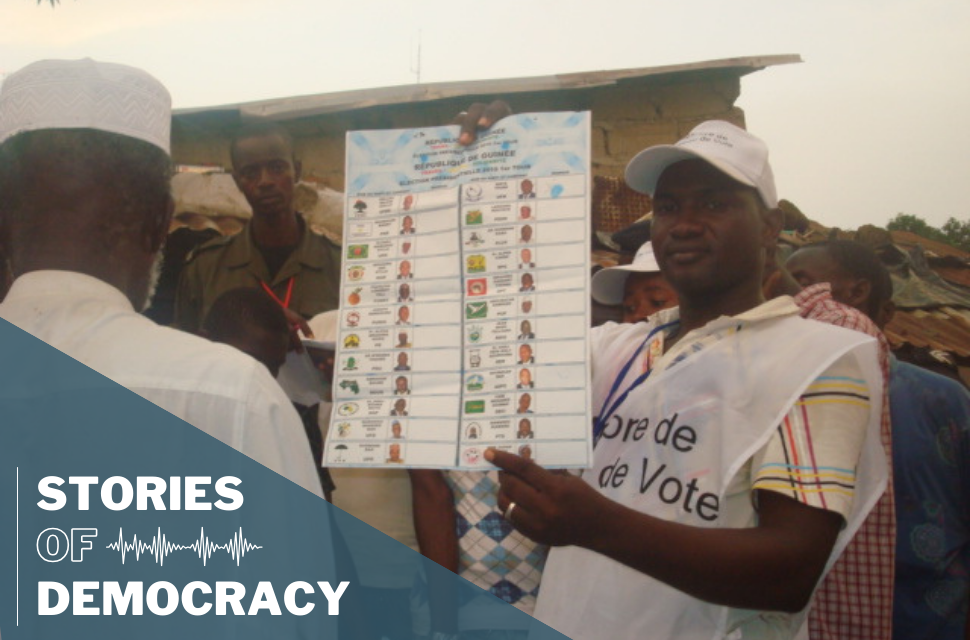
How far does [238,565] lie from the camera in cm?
154

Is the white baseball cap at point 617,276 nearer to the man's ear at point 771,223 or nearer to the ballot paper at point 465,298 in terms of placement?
the man's ear at point 771,223

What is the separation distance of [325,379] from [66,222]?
4.92 ft

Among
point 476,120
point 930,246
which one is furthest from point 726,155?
point 930,246

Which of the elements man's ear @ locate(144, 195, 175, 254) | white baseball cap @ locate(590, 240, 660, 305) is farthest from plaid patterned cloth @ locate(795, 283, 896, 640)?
man's ear @ locate(144, 195, 175, 254)

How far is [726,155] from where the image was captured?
2004mm

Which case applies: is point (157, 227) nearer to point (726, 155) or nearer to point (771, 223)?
point (726, 155)

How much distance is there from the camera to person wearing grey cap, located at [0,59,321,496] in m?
1.53

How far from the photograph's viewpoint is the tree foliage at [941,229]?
3163 centimetres

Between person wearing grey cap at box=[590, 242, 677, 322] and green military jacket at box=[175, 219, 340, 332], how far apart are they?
3.63 ft

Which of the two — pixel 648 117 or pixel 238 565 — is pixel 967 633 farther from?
pixel 648 117

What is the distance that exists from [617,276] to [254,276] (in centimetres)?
147

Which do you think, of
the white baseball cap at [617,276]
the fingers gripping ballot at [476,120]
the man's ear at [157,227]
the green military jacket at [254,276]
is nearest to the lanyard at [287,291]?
the green military jacket at [254,276]

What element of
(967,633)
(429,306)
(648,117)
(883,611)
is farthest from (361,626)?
(648,117)

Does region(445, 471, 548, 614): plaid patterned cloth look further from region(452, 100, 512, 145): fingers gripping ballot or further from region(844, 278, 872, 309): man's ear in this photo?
region(844, 278, 872, 309): man's ear
